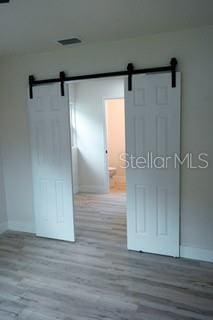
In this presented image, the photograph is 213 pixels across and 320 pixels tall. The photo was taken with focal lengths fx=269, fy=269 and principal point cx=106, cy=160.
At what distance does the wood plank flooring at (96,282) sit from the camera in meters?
2.31

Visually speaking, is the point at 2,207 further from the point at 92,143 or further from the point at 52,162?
the point at 92,143

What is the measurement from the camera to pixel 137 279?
2775 mm

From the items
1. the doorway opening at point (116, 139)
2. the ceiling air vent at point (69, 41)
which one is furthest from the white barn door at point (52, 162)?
the doorway opening at point (116, 139)

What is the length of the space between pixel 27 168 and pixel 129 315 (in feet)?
7.83

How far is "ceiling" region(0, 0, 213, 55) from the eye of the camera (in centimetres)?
218

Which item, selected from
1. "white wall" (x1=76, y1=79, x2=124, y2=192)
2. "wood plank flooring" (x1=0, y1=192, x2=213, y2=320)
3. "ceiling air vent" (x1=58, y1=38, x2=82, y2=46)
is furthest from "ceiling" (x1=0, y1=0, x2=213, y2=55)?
"white wall" (x1=76, y1=79, x2=124, y2=192)

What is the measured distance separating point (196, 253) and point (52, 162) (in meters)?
2.12

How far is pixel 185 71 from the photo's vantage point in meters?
2.92

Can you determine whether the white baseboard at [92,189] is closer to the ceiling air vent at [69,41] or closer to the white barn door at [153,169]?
the white barn door at [153,169]

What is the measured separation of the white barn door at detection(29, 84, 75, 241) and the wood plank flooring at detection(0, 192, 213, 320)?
0.87 ft

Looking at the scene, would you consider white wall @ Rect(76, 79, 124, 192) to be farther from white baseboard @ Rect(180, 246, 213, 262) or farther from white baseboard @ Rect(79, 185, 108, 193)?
white baseboard @ Rect(180, 246, 213, 262)

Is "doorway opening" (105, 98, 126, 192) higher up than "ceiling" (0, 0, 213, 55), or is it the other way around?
"ceiling" (0, 0, 213, 55)

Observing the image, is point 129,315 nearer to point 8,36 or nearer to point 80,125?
point 8,36

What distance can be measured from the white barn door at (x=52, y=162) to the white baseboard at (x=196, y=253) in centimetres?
145
